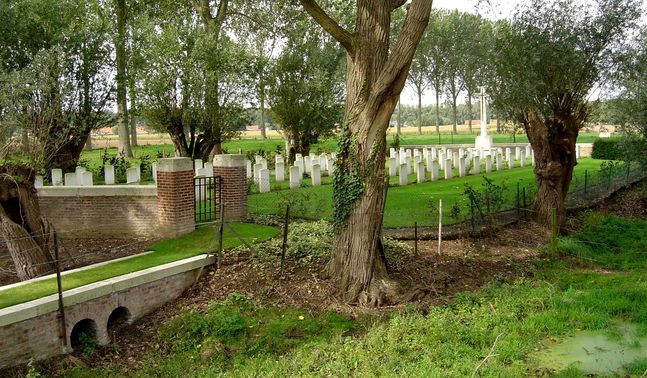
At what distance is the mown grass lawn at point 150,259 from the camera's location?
26.1 feet

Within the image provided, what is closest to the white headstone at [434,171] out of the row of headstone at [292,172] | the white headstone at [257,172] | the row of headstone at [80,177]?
the row of headstone at [292,172]

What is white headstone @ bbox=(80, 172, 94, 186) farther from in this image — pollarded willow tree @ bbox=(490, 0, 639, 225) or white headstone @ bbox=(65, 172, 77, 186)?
pollarded willow tree @ bbox=(490, 0, 639, 225)

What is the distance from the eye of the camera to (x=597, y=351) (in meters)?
7.13

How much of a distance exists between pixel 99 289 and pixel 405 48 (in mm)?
5865

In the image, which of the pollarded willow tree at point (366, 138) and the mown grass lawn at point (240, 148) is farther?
the mown grass lawn at point (240, 148)

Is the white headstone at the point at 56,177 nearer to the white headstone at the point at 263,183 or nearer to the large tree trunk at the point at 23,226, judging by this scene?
the white headstone at the point at 263,183

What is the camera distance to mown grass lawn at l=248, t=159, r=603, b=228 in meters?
13.9

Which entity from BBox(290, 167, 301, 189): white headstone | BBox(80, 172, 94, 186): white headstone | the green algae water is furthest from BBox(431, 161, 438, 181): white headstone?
the green algae water

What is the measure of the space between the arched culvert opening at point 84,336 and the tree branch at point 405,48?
548 centimetres

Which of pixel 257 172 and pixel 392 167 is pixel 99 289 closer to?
pixel 257 172

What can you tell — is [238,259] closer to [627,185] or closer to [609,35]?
[609,35]

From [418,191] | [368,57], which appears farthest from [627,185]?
[368,57]

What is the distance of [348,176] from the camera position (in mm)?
9523

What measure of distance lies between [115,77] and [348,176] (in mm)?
15125
